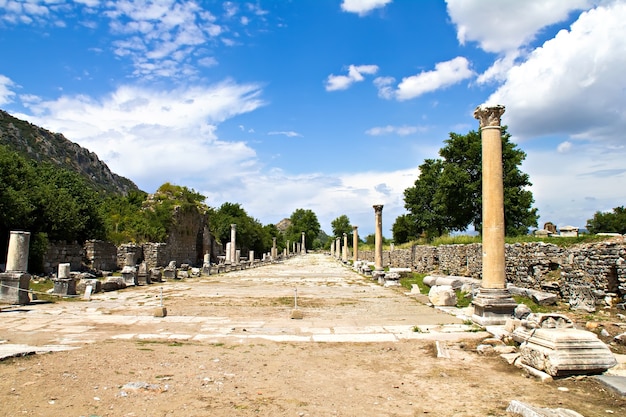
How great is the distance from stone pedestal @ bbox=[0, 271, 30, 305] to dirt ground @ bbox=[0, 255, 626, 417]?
360 centimetres

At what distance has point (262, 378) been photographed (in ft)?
19.3

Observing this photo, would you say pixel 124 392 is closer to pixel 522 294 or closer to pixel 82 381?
pixel 82 381

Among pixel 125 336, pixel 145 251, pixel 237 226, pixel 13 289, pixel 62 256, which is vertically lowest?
pixel 125 336

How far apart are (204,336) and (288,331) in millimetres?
1640

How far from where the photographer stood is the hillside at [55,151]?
66.0 meters

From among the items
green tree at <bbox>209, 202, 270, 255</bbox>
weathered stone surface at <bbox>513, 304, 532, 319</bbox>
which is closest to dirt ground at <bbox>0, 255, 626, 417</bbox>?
weathered stone surface at <bbox>513, 304, 532, 319</bbox>

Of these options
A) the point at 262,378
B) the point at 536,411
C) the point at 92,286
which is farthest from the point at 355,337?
the point at 92,286

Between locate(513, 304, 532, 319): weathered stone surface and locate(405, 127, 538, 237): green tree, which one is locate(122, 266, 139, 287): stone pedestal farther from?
locate(405, 127, 538, 237): green tree

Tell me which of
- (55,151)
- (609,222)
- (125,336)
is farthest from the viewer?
(55,151)

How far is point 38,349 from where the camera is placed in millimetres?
6984

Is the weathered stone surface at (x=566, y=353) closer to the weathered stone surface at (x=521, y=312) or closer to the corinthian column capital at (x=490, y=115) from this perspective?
the weathered stone surface at (x=521, y=312)

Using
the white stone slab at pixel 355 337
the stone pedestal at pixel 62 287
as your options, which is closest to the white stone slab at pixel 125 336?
the white stone slab at pixel 355 337

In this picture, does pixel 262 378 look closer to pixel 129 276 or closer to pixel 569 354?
pixel 569 354

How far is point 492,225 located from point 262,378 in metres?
6.52
